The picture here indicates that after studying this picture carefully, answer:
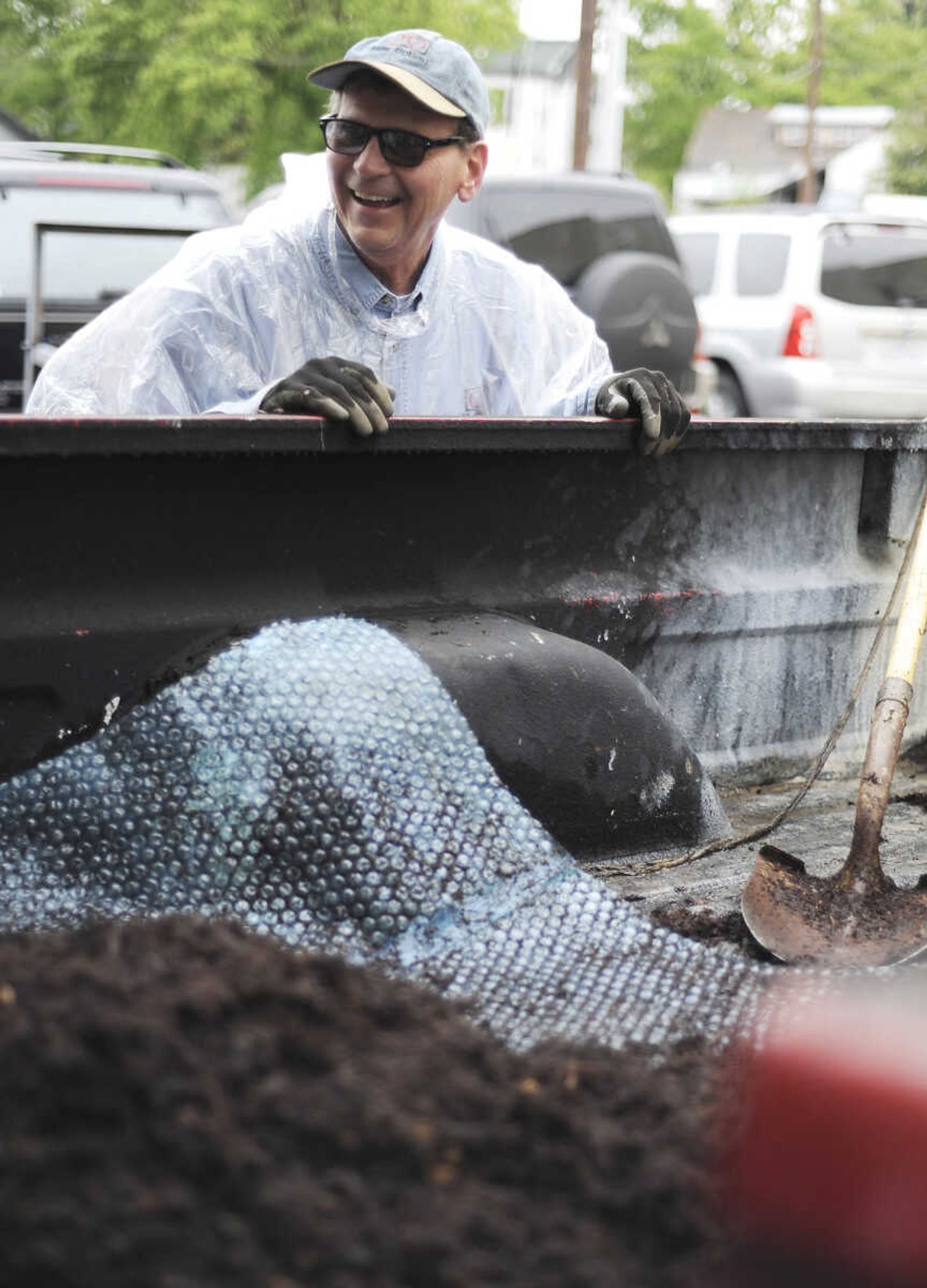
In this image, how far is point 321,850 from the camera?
2270 millimetres

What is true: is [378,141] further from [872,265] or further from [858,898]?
[872,265]

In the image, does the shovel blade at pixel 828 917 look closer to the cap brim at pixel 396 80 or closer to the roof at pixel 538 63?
the cap brim at pixel 396 80

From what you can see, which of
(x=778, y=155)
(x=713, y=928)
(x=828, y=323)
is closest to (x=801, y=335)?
(x=828, y=323)

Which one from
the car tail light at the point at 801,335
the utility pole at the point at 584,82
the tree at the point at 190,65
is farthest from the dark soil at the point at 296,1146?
the utility pole at the point at 584,82

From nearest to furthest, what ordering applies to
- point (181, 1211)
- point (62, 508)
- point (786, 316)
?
1. point (181, 1211)
2. point (62, 508)
3. point (786, 316)

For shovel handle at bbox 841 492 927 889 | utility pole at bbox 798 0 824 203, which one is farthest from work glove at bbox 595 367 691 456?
utility pole at bbox 798 0 824 203

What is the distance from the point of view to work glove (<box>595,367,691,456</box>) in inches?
120

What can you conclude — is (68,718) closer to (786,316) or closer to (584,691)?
(584,691)

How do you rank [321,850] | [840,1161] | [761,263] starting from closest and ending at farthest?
[840,1161]
[321,850]
[761,263]

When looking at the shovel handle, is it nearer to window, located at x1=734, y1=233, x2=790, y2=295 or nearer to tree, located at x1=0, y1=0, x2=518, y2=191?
window, located at x1=734, y1=233, x2=790, y2=295

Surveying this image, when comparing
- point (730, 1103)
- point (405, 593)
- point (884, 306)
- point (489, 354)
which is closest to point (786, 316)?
point (884, 306)

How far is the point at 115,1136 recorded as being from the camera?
1417 mm

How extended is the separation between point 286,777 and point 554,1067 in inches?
26.9

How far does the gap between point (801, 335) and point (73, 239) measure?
20.6ft
